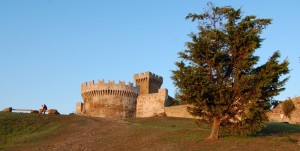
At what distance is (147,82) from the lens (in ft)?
230

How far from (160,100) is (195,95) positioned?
109 feet

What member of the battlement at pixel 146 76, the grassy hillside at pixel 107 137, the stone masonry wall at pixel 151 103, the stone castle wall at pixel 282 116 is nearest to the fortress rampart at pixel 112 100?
the stone masonry wall at pixel 151 103

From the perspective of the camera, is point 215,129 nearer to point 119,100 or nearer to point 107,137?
point 107,137

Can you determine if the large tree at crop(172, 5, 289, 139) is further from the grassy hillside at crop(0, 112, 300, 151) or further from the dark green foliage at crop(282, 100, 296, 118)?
the dark green foliage at crop(282, 100, 296, 118)

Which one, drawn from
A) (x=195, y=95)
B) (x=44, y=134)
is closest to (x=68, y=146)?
(x=44, y=134)

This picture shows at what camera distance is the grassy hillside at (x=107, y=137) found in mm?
29016

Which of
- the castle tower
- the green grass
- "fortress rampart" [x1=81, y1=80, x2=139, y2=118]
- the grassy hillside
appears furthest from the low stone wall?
the green grass

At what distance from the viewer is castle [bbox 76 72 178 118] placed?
63853 millimetres

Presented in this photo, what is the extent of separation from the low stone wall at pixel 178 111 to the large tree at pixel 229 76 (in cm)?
2536

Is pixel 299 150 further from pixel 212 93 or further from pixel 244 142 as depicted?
pixel 212 93

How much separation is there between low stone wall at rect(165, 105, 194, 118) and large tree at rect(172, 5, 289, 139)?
25365mm

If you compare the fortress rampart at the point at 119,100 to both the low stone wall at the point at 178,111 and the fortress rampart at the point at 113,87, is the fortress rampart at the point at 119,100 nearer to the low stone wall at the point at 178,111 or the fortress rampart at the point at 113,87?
the fortress rampart at the point at 113,87

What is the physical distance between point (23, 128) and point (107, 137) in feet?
31.4

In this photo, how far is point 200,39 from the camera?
3128 cm
